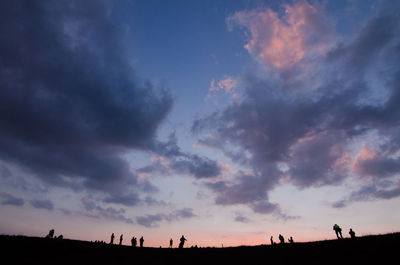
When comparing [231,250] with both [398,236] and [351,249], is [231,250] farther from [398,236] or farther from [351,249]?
[398,236]

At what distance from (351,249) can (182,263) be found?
1797cm

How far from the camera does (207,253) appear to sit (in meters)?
29.3

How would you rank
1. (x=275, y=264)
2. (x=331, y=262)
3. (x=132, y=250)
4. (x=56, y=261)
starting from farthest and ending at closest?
(x=132, y=250)
(x=56, y=261)
(x=275, y=264)
(x=331, y=262)

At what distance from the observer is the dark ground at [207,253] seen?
821 inches

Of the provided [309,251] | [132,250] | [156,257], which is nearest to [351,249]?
[309,251]

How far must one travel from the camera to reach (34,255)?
86.9 ft

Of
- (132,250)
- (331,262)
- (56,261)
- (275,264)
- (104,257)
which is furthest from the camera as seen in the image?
(132,250)

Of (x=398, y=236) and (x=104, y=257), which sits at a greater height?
(x=398, y=236)

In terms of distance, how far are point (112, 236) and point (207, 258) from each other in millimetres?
23340

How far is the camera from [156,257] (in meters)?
28.8

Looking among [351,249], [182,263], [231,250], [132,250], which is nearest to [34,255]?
[132,250]

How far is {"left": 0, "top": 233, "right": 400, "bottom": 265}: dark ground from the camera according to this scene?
20.8 m

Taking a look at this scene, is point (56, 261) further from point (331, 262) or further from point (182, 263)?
point (331, 262)

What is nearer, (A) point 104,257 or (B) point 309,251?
(B) point 309,251
